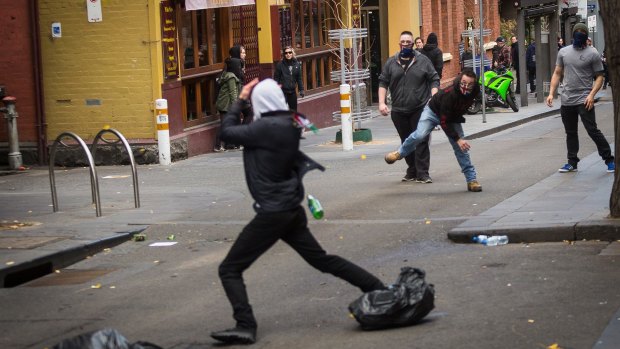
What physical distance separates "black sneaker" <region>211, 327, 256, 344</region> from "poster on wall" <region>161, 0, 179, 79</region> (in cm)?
1321

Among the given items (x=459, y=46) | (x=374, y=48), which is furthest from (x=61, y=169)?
(x=459, y=46)

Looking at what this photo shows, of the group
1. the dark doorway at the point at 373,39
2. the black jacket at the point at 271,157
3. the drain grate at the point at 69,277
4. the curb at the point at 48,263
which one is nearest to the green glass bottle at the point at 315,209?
the black jacket at the point at 271,157

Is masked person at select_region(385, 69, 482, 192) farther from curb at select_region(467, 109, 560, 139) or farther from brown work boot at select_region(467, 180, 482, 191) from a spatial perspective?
curb at select_region(467, 109, 560, 139)

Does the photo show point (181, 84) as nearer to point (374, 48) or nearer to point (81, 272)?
point (81, 272)

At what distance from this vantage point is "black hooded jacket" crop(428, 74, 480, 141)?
46.6 ft

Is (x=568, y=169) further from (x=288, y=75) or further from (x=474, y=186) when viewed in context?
(x=288, y=75)

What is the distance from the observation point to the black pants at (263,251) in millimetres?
7887

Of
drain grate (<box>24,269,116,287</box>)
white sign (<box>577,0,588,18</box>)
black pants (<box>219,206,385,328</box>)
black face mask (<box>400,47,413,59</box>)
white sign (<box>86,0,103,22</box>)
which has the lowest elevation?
drain grate (<box>24,269,116,287</box>)

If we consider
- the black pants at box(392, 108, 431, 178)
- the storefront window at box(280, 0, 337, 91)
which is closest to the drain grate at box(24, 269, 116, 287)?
the black pants at box(392, 108, 431, 178)

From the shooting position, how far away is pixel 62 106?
20.8 m

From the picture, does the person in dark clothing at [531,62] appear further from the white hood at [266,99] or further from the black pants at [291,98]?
the white hood at [266,99]

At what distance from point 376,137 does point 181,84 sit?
535cm

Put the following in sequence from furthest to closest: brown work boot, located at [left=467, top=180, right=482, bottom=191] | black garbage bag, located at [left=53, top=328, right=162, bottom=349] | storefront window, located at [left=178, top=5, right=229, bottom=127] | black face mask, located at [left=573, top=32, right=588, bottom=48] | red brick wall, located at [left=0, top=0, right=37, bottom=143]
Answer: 1. storefront window, located at [left=178, top=5, right=229, bottom=127]
2. red brick wall, located at [left=0, top=0, right=37, bottom=143]
3. black face mask, located at [left=573, top=32, right=588, bottom=48]
4. brown work boot, located at [left=467, top=180, right=482, bottom=191]
5. black garbage bag, located at [left=53, top=328, right=162, bottom=349]

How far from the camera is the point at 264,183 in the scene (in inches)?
310
